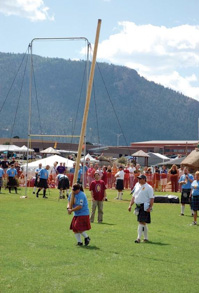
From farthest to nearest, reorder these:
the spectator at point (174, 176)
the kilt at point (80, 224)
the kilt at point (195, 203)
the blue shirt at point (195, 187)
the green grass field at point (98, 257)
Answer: the spectator at point (174, 176) → the kilt at point (195, 203) → the blue shirt at point (195, 187) → the kilt at point (80, 224) → the green grass field at point (98, 257)

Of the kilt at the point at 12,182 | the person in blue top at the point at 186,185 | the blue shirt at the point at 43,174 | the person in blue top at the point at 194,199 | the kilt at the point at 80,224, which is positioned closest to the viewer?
the kilt at the point at 80,224

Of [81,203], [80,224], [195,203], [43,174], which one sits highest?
[43,174]

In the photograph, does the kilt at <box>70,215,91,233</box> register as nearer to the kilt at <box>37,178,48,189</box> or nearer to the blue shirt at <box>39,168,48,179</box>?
the kilt at <box>37,178,48,189</box>

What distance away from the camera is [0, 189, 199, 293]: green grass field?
8.70 meters

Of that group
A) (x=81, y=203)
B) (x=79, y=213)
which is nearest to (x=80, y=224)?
(x=79, y=213)

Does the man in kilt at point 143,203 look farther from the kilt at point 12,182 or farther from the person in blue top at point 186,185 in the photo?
the kilt at point 12,182

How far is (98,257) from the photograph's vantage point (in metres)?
11.1

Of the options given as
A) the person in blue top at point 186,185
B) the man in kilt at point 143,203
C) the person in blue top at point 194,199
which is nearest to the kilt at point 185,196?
the person in blue top at point 186,185

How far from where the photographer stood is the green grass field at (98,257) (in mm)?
8695

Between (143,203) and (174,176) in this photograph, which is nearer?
(143,203)

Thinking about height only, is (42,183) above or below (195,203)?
above

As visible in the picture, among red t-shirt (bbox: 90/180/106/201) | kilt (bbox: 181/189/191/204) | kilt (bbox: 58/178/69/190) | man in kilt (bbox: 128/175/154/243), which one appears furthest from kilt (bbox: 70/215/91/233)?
kilt (bbox: 58/178/69/190)

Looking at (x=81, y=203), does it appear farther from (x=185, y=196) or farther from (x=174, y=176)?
(x=174, y=176)

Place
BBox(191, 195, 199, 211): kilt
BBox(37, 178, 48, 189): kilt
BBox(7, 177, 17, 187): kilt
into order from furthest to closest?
BBox(7, 177, 17, 187): kilt, BBox(37, 178, 48, 189): kilt, BBox(191, 195, 199, 211): kilt
